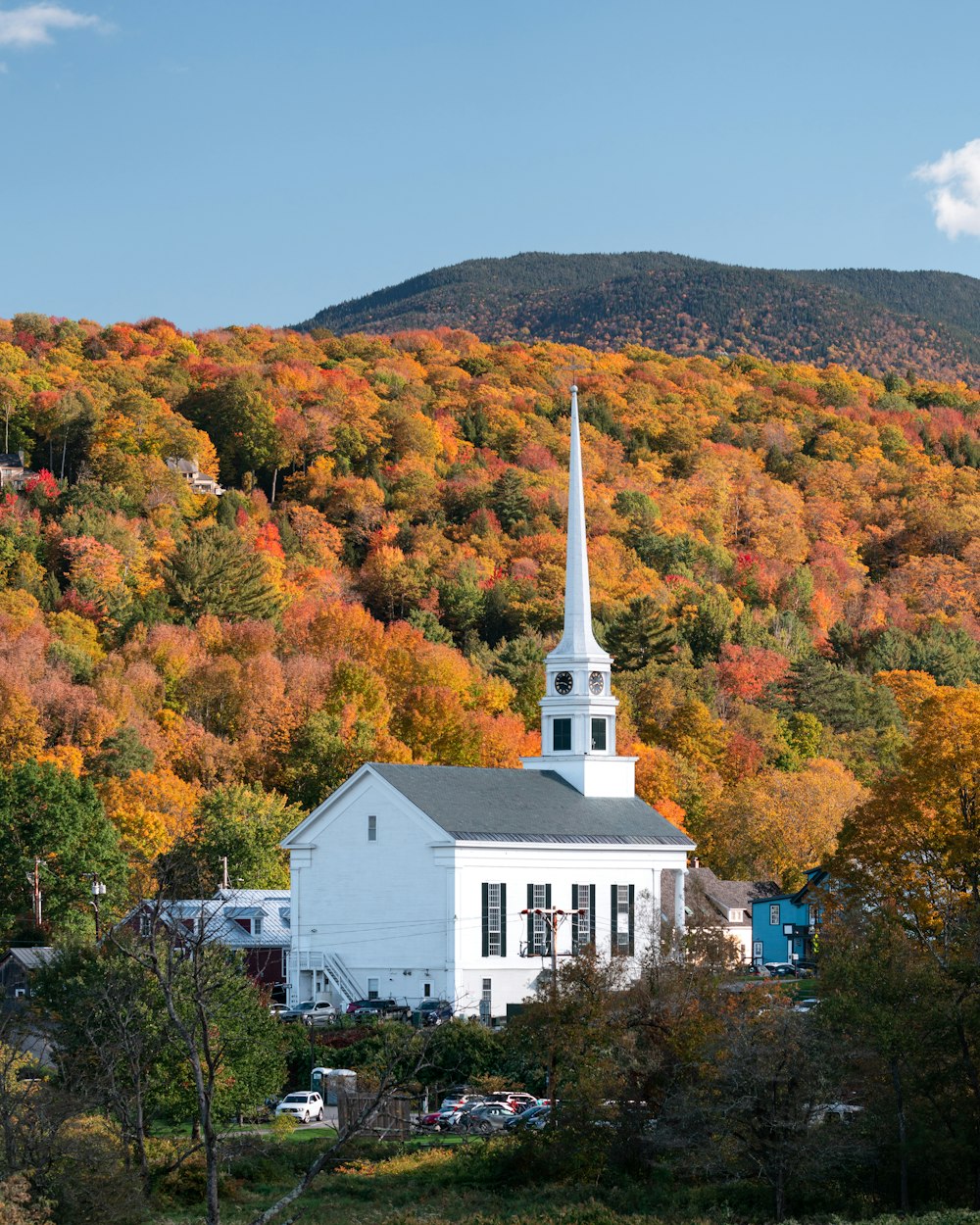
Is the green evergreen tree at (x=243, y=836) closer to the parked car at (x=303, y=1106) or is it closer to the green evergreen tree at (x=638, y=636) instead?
the parked car at (x=303, y=1106)

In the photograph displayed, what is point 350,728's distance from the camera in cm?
10350

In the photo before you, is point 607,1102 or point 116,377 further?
point 116,377

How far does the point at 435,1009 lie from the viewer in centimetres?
6688

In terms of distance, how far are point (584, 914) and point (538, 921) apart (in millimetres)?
2806

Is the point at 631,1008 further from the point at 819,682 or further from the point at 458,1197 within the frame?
the point at 819,682

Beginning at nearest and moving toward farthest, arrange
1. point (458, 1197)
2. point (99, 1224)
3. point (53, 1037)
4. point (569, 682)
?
point (99, 1224)
point (458, 1197)
point (53, 1037)
point (569, 682)

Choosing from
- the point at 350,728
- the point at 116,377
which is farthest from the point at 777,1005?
the point at 116,377

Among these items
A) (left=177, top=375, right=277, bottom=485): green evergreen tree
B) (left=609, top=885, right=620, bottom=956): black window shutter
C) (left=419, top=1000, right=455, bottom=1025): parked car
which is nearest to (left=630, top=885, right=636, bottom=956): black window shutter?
(left=609, top=885, right=620, bottom=956): black window shutter

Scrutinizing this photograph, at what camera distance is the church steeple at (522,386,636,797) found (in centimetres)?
7906

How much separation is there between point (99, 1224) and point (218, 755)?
61393 millimetres

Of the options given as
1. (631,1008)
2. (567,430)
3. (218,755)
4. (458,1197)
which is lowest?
(458,1197)

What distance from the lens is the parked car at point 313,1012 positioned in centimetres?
6531

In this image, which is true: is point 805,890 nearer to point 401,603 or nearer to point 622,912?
point 622,912

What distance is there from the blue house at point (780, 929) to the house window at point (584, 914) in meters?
16.9
